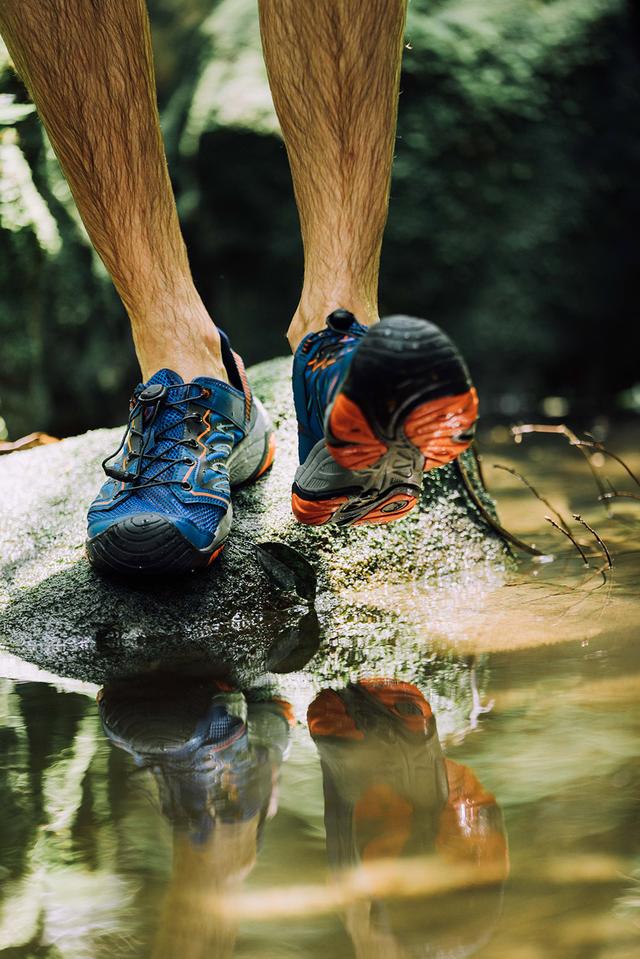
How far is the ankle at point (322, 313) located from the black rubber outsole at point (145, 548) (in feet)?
1.24

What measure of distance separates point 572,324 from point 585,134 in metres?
1.16

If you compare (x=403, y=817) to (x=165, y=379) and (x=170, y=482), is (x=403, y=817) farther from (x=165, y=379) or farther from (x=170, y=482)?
(x=165, y=379)

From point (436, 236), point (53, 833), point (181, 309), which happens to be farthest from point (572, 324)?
point (53, 833)

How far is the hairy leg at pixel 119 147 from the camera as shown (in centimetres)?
161

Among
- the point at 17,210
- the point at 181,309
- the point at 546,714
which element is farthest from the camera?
the point at 17,210

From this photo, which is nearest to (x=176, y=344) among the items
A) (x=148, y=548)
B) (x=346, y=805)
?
(x=148, y=548)

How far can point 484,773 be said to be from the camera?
1092 millimetres

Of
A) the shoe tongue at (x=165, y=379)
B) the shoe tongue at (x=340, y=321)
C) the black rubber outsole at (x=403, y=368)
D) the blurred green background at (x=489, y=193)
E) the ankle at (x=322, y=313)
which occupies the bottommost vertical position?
the blurred green background at (x=489, y=193)

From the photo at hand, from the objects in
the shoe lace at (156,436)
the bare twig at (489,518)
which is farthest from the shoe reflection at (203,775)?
the bare twig at (489,518)

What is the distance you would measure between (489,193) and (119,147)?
15.2ft

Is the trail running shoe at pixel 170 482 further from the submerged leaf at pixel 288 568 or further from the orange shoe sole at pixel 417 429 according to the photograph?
the orange shoe sole at pixel 417 429

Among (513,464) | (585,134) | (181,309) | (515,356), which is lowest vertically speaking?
(515,356)

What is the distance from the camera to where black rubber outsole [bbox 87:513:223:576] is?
1603mm

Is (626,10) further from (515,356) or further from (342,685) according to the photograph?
(342,685)
